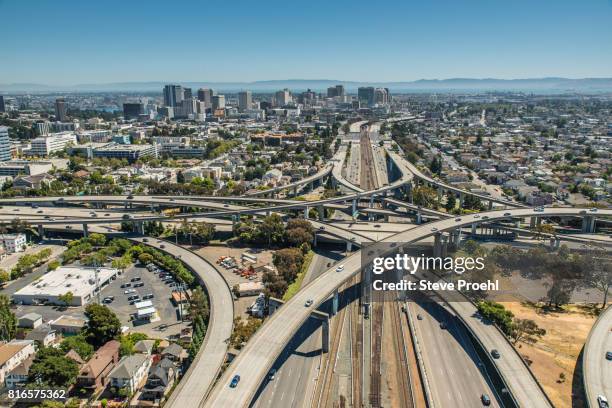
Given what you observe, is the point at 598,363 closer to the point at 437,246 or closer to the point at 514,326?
the point at 514,326

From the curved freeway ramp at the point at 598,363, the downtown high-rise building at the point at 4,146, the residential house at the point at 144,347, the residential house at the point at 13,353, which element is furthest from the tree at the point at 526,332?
the downtown high-rise building at the point at 4,146

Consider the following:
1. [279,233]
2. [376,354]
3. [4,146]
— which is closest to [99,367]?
[376,354]

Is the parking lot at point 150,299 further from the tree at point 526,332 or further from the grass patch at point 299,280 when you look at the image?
the tree at point 526,332

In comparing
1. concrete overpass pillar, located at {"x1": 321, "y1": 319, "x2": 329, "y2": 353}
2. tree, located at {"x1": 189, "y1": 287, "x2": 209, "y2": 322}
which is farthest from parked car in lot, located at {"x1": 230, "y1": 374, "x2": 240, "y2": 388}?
tree, located at {"x1": 189, "y1": 287, "x2": 209, "y2": 322}

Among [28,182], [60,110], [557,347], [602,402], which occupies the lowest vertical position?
[557,347]

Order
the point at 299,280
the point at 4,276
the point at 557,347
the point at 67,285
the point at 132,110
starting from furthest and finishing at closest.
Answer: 1. the point at 132,110
2. the point at 299,280
3. the point at 4,276
4. the point at 67,285
5. the point at 557,347

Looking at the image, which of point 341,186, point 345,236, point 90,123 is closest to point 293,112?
point 90,123

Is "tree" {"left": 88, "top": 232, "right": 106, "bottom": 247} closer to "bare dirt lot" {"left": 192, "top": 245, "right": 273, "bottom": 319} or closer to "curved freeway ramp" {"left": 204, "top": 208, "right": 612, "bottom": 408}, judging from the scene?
"bare dirt lot" {"left": 192, "top": 245, "right": 273, "bottom": 319}
